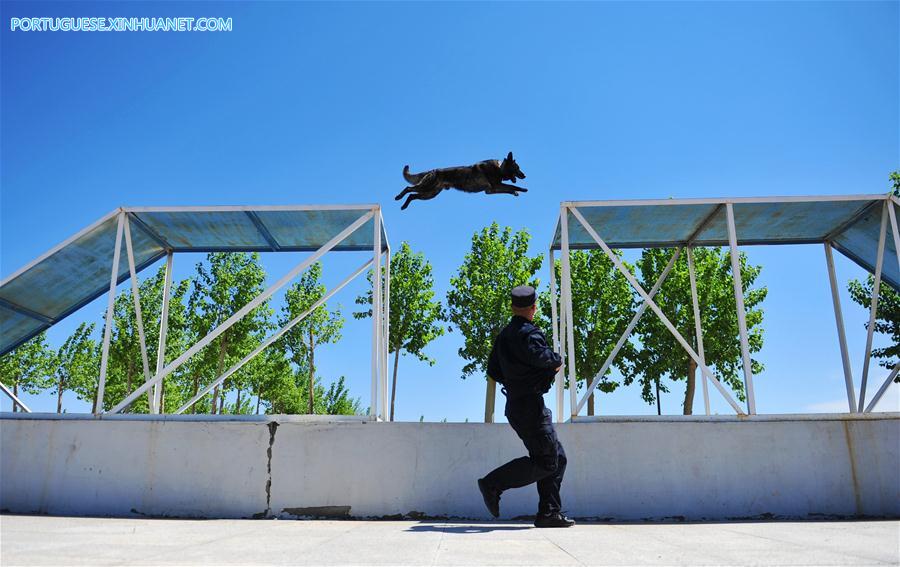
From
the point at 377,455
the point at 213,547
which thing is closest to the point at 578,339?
the point at 377,455

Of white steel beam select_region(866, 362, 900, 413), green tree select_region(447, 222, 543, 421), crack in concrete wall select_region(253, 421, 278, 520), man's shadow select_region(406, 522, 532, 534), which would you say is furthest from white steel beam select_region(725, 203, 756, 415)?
green tree select_region(447, 222, 543, 421)

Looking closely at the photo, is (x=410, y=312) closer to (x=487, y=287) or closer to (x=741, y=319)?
(x=487, y=287)

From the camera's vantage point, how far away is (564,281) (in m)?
7.08

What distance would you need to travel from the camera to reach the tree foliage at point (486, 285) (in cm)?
2395

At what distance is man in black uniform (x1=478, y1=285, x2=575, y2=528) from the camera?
15.4 ft

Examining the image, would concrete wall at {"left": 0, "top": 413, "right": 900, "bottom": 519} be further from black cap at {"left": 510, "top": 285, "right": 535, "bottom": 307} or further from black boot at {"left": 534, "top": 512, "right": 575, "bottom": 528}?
black cap at {"left": 510, "top": 285, "right": 535, "bottom": 307}

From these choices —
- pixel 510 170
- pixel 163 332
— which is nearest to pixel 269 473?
pixel 163 332

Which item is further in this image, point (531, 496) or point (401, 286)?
point (401, 286)

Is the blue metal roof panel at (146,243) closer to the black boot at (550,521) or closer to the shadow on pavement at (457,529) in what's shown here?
the shadow on pavement at (457,529)

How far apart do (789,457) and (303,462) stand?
4977 millimetres

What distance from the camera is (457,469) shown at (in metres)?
6.05

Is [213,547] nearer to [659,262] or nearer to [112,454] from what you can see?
[112,454]

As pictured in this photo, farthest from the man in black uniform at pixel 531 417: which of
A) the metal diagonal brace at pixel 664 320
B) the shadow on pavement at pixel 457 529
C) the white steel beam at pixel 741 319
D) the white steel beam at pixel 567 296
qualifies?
the white steel beam at pixel 741 319

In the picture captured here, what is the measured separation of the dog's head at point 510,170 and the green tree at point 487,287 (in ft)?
55.3
